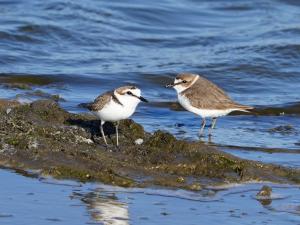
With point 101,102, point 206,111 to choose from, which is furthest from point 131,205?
point 206,111

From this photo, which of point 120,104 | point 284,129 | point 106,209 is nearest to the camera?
point 106,209

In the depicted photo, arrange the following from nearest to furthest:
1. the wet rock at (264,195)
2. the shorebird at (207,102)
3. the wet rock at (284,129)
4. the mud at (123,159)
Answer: the wet rock at (264,195) < the mud at (123,159) < the shorebird at (207,102) < the wet rock at (284,129)

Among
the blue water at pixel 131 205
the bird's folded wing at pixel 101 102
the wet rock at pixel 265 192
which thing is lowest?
the blue water at pixel 131 205

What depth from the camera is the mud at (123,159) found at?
26.6 ft

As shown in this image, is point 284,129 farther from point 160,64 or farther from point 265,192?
point 160,64

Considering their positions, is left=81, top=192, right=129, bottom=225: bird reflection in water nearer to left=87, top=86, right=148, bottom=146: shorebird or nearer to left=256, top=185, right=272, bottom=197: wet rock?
left=256, top=185, right=272, bottom=197: wet rock

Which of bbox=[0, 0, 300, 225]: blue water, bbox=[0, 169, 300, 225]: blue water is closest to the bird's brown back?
bbox=[0, 0, 300, 225]: blue water

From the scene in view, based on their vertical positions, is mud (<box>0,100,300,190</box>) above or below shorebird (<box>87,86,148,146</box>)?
below

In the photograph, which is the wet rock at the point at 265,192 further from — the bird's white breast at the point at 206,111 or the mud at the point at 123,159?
the bird's white breast at the point at 206,111

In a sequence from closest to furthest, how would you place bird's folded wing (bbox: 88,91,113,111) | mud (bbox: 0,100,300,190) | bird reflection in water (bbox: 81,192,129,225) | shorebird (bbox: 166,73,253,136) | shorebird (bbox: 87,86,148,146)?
bird reflection in water (bbox: 81,192,129,225) < mud (bbox: 0,100,300,190) < shorebird (bbox: 87,86,148,146) < bird's folded wing (bbox: 88,91,113,111) < shorebird (bbox: 166,73,253,136)

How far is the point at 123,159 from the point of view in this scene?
8.62 metres

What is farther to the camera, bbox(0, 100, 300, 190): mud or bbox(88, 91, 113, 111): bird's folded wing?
bbox(88, 91, 113, 111): bird's folded wing

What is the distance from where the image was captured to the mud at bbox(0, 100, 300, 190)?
26.6 feet

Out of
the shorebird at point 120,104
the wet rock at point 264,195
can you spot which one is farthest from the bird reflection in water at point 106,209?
the shorebird at point 120,104
